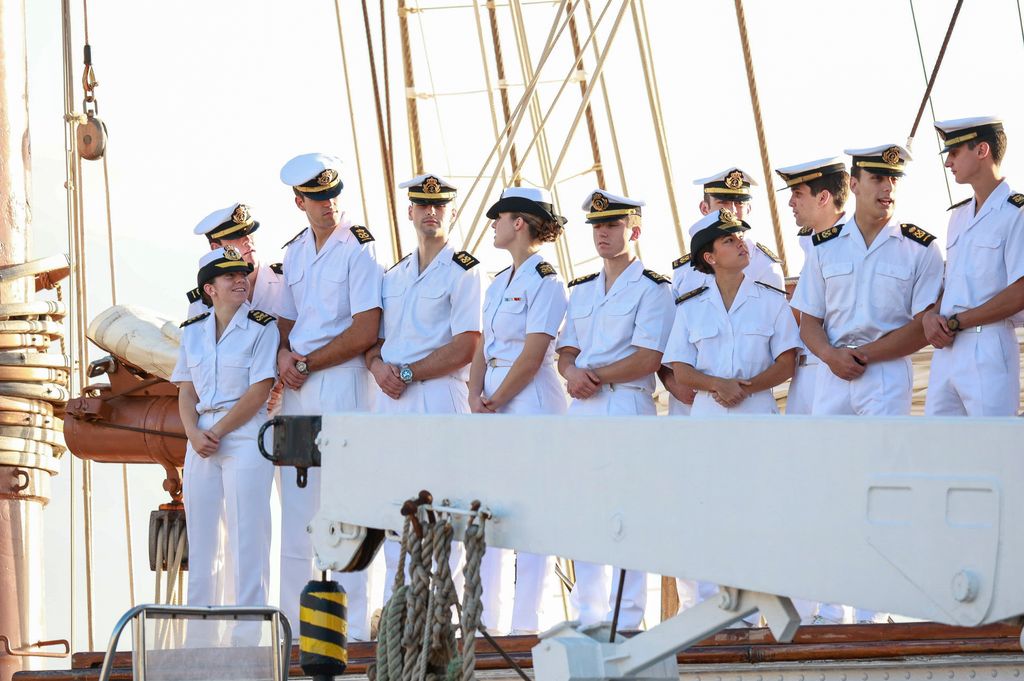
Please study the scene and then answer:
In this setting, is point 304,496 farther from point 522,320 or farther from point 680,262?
point 680,262

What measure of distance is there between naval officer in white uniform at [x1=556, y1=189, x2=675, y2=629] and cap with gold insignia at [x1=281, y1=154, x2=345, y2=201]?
1.02 m

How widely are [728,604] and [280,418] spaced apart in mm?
1324

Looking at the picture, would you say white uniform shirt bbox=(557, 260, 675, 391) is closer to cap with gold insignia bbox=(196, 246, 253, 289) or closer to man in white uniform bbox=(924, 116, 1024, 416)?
man in white uniform bbox=(924, 116, 1024, 416)

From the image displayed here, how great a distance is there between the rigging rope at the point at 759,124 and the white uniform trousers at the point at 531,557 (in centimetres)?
279

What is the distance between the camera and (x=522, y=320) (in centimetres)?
607

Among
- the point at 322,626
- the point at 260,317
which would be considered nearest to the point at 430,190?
the point at 260,317

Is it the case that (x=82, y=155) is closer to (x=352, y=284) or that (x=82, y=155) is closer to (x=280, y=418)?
(x=352, y=284)

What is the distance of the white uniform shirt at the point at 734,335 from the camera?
5773 millimetres

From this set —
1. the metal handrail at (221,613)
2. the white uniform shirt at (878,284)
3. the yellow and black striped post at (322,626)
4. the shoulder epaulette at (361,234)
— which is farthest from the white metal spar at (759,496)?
the shoulder epaulette at (361,234)

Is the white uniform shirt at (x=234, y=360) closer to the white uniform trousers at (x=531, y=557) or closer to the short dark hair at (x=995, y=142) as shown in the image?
the white uniform trousers at (x=531, y=557)

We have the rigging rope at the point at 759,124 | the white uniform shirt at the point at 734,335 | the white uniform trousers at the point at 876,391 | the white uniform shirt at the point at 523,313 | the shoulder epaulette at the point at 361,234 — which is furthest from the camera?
the rigging rope at the point at 759,124

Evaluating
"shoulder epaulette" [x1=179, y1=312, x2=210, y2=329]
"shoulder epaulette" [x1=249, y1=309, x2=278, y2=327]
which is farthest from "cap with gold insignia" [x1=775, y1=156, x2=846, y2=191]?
"shoulder epaulette" [x1=179, y1=312, x2=210, y2=329]

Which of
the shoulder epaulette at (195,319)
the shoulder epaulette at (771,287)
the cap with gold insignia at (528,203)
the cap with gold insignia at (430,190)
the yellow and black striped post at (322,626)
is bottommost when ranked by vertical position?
the yellow and black striped post at (322,626)

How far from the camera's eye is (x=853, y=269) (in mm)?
5496
